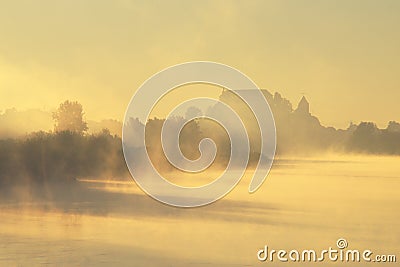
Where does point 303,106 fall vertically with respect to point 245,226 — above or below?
above

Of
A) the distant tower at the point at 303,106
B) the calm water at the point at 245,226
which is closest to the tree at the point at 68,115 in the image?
the calm water at the point at 245,226

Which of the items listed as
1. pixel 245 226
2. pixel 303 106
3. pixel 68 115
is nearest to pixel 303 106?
pixel 303 106

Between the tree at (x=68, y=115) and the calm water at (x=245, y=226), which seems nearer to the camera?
the calm water at (x=245, y=226)

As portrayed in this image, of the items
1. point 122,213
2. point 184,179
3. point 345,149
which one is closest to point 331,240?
point 345,149

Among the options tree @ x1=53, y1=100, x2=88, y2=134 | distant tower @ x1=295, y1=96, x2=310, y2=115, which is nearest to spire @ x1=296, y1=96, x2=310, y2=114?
distant tower @ x1=295, y1=96, x2=310, y2=115

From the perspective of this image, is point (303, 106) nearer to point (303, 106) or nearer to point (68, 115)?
point (303, 106)

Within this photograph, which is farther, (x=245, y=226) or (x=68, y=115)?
(x=68, y=115)

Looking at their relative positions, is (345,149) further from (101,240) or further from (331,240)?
(101,240)

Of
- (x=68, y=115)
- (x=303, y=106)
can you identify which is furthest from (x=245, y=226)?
(x=68, y=115)

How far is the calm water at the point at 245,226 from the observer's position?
15.6ft

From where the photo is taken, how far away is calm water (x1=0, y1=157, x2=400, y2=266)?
474cm

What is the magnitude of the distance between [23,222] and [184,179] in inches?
35.6

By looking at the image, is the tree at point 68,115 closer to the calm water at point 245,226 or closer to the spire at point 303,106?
the calm water at point 245,226

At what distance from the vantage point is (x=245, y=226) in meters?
4.80
